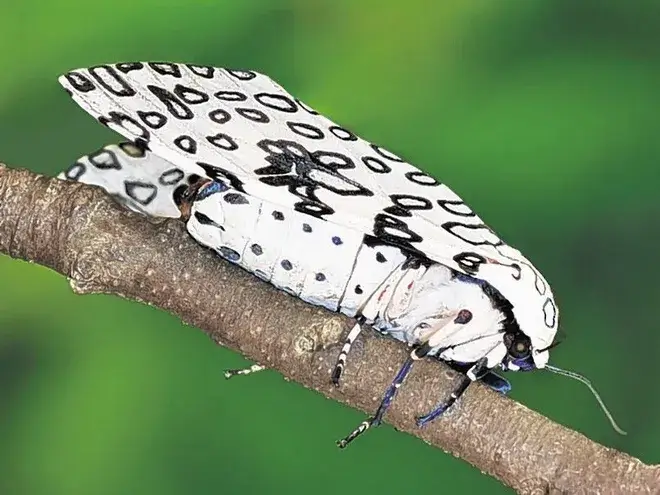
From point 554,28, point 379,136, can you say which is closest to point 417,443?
point 379,136

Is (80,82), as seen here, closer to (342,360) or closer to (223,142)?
(223,142)

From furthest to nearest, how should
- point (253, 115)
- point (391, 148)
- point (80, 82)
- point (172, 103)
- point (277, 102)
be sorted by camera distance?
1. point (391, 148)
2. point (277, 102)
3. point (253, 115)
4. point (172, 103)
5. point (80, 82)

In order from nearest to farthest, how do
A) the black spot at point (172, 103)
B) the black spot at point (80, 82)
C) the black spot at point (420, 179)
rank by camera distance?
the black spot at point (80, 82), the black spot at point (172, 103), the black spot at point (420, 179)

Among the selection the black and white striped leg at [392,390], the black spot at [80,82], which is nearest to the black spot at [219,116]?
the black spot at [80,82]

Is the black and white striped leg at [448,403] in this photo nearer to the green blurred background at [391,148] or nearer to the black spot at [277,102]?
the black spot at [277,102]

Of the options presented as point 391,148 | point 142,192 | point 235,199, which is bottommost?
point 391,148

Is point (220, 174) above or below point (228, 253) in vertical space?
above

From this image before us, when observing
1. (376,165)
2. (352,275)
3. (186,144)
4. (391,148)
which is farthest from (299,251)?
(391,148)

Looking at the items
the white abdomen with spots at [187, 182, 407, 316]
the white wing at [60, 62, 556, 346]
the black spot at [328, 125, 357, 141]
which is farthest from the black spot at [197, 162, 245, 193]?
the black spot at [328, 125, 357, 141]
